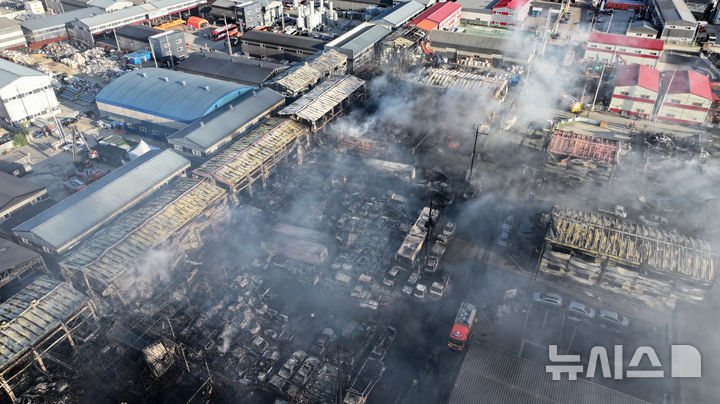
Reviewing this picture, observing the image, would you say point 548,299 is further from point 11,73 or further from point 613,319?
point 11,73

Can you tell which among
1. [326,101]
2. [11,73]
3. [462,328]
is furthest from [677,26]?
[11,73]

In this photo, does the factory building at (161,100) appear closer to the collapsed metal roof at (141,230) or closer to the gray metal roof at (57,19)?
the collapsed metal roof at (141,230)

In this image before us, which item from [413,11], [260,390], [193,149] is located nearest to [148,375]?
[260,390]

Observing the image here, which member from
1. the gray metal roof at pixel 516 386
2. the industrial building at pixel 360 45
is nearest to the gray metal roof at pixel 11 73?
the industrial building at pixel 360 45

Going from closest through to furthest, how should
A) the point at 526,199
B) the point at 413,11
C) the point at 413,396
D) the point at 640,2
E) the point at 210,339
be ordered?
the point at 413,396
the point at 210,339
the point at 526,199
the point at 413,11
the point at 640,2

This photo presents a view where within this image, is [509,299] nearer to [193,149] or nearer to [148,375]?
[148,375]

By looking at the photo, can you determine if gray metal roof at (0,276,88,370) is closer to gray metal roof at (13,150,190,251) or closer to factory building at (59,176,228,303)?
factory building at (59,176,228,303)

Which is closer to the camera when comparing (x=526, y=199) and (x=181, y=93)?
(x=526, y=199)
